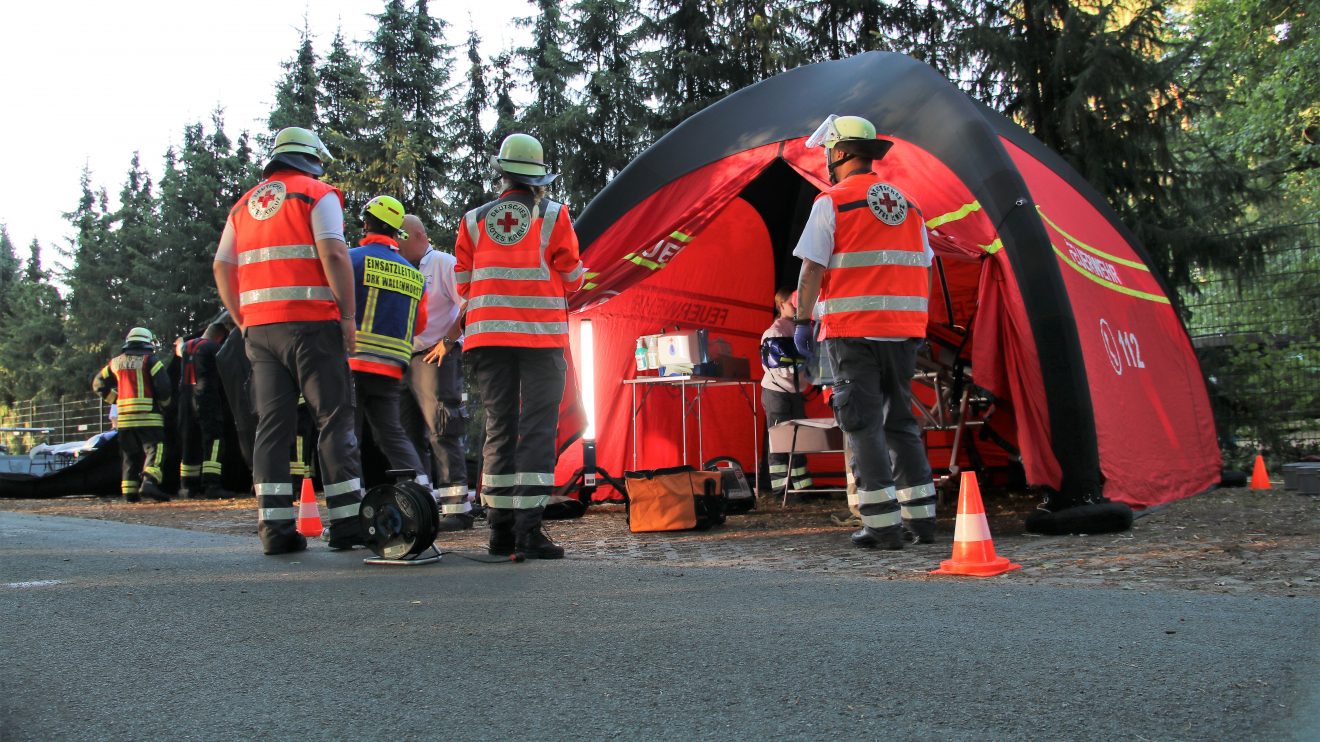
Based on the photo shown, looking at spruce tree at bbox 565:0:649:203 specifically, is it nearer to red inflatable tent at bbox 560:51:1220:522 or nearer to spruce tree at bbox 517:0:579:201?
spruce tree at bbox 517:0:579:201

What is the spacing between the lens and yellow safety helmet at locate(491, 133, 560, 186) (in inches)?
198

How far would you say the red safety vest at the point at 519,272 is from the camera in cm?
495

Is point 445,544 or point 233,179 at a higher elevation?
point 233,179

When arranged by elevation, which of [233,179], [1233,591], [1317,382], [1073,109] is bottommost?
[1233,591]

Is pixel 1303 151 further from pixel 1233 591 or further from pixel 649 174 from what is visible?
pixel 1233 591

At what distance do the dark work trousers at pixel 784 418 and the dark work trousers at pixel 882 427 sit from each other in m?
2.99

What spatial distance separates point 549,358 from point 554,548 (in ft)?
2.85

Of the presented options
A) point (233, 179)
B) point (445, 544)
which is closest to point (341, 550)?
point (445, 544)

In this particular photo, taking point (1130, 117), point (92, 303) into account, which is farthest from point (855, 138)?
point (92, 303)

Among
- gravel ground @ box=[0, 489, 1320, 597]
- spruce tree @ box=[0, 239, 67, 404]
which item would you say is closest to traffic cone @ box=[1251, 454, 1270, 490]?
gravel ground @ box=[0, 489, 1320, 597]

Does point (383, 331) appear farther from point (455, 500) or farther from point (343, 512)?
point (455, 500)

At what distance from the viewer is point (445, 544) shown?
228 inches

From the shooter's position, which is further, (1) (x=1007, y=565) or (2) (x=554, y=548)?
(2) (x=554, y=548)

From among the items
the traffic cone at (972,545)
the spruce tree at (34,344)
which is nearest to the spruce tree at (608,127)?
the traffic cone at (972,545)
